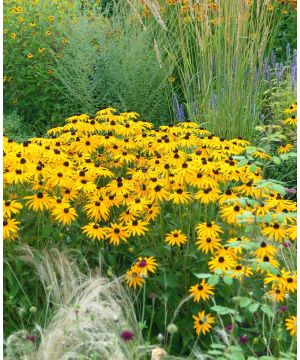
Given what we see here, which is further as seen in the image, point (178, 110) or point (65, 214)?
point (178, 110)

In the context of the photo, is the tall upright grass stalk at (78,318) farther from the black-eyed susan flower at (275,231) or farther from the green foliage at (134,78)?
the green foliage at (134,78)

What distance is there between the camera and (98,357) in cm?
284

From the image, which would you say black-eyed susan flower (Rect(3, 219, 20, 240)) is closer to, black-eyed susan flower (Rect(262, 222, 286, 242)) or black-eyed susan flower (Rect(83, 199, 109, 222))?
black-eyed susan flower (Rect(83, 199, 109, 222))

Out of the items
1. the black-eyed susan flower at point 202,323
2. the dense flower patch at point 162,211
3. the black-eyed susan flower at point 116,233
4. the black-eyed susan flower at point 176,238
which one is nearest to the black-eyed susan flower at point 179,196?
the dense flower patch at point 162,211

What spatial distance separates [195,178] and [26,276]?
93cm

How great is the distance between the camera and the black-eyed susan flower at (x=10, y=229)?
314 centimetres

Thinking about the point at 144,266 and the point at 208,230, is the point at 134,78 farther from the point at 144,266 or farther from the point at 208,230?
the point at 144,266

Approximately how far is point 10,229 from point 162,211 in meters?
0.79

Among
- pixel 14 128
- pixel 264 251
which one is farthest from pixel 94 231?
pixel 14 128

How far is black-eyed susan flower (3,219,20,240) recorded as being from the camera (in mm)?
3140

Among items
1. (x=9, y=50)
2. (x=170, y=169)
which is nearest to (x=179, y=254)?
(x=170, y=169)

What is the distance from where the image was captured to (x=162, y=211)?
11.7 ft

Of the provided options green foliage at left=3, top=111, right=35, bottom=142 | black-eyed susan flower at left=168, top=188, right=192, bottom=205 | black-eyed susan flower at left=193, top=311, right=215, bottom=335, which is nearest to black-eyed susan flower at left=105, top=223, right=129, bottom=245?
black-eyed susan flower at left=168, top=188, right=192, bottom=205

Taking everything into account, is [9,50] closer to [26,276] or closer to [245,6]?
[245,6]
